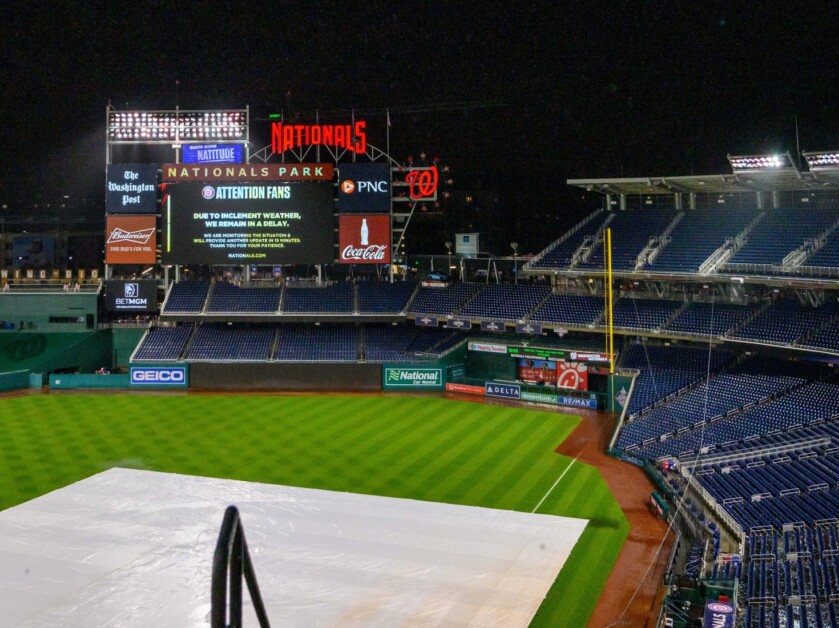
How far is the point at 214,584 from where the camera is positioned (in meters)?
4.07

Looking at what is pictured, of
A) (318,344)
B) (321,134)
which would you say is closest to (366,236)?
(321,134)

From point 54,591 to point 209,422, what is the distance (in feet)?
56.5

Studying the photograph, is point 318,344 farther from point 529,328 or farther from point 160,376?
point 529,328

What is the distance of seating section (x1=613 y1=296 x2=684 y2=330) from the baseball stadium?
6.8 inches

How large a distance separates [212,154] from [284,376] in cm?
1305

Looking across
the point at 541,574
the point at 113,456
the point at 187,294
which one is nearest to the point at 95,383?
the point at 187,294

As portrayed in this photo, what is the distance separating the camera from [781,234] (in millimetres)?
29969

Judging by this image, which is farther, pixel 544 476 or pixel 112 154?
pixel 112 154

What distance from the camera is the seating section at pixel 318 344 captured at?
37500 millimetres

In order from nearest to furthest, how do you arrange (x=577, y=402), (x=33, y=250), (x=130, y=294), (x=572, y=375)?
(x=577, y=402) → (x=572, y=375) → (x=130, y=294) → (x=33, y=250)

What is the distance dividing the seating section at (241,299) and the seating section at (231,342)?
1.56 m

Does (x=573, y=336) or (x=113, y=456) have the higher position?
(x=573, y=336)

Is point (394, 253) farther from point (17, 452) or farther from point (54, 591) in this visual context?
point (54, 591)

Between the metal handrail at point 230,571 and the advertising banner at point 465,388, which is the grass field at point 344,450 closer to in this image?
the advertising banner at point 465,388
